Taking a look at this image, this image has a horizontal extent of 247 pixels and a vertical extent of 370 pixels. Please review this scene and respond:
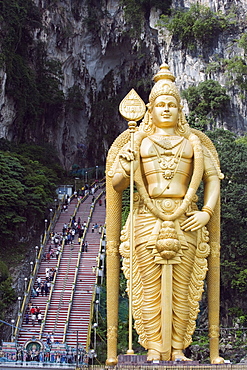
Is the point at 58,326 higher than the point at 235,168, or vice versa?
the point at 235,168

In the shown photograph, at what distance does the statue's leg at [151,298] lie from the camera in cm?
813

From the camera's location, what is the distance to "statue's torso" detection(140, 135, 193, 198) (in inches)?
332

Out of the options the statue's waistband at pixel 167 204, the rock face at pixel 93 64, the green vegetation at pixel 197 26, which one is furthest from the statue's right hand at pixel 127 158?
the rock face at pixel 93 64

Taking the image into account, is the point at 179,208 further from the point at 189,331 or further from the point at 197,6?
the point at 197,6

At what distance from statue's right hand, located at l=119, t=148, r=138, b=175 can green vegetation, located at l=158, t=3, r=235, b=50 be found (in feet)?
68.4

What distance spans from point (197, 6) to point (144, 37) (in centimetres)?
440

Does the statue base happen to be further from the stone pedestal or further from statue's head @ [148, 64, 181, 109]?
statue's head @ [148, 64, 181, 109]

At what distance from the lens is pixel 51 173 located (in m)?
27.3

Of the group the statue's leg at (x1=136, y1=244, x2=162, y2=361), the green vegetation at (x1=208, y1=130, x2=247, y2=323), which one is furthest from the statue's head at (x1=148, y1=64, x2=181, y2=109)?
the green vegetation at (x1=208, y1=130, x2=247, y2=323)

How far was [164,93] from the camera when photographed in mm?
8719

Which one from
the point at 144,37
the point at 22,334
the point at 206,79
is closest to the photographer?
the point at 22,334

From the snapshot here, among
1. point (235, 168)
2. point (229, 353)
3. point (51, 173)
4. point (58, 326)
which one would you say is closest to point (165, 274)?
point (229, 353)

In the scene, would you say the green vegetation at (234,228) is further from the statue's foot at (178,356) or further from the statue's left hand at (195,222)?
the statue's foot at (178,356)

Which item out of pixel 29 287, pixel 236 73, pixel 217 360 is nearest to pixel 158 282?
pixel 217 360
